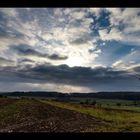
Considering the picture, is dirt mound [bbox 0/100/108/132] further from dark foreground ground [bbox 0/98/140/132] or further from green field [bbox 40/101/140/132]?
green field [bbox 40/101/140/132]

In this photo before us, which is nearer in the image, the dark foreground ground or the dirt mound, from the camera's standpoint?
the dirt mound

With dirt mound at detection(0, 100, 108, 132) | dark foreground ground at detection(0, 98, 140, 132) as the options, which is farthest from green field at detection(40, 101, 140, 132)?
dirt mound at detection(0, 100, 108, 132)

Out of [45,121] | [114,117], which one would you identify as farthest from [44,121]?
[114,117]

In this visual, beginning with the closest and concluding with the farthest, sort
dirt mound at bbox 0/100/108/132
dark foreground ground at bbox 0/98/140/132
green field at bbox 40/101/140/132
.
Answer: dirt mound at bbox 0/100/108/132 < dark foreground ground at bbox 0/98/140/132 < green field at bbox 40/101/140/132

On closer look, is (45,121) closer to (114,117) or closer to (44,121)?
(44,121)

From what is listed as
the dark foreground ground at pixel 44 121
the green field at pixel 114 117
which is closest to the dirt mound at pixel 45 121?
the dark foreground ground at pixel 44 121

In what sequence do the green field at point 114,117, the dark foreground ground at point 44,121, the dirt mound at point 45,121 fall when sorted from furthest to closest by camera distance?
the green field at point 114,117
the dark foreground ground at point 44,121
the dirt mound at point 45,121

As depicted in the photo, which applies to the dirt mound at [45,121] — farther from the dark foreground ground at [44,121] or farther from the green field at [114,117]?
the green field at [114,117]

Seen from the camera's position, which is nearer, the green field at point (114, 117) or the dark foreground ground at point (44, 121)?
the dark foreground ground at point (44, 121)
